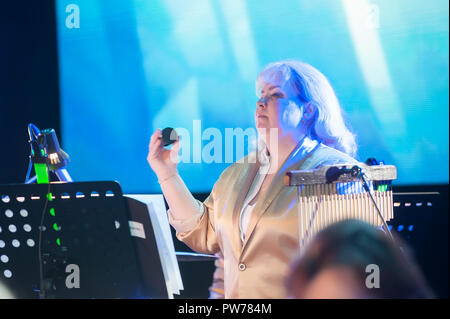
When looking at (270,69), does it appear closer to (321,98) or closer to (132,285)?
(321,98)

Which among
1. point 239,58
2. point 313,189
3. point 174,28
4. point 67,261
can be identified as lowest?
point 67,261

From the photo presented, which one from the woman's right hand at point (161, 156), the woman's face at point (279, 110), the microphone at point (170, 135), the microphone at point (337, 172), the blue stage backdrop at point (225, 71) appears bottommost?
the microphone at point (337, 172)

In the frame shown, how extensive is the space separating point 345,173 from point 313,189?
0.13m

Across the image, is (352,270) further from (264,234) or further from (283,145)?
(283,145)

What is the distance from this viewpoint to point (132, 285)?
1.86 metres

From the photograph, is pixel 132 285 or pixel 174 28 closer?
pixel 132 285

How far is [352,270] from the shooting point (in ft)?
2.85

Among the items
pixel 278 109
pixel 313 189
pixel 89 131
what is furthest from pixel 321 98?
pixel 89 131

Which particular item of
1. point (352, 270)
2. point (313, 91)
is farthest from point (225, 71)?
point (352, 270)

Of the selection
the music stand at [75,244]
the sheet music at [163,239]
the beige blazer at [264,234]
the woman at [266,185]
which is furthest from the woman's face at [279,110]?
the music stand at [75,244]

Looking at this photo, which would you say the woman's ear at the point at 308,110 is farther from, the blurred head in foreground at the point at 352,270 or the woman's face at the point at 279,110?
the blurred head in foreground at the point at 352,270

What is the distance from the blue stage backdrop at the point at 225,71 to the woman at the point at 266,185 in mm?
892

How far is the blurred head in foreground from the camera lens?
0.87 meters

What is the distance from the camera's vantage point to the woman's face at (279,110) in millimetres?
2254
